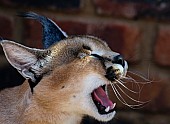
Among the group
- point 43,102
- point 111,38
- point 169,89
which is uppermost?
point 43,102

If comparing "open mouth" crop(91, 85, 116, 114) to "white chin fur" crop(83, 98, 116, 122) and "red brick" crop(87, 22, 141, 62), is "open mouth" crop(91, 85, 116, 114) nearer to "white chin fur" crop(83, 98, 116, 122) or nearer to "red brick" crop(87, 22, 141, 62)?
"white chin fur" crop(83, 98, 116, 122)

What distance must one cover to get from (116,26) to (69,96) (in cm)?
53

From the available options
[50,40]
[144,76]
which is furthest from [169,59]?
[50,40]

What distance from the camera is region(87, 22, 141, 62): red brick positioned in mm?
1535

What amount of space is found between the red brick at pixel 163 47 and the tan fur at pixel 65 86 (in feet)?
1.64

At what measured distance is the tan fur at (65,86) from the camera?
102cm

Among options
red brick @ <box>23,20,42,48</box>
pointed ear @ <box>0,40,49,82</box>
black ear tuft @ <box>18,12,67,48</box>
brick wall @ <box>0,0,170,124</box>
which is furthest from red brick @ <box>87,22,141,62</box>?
pointed ear @ <box>0,40,49,82</box>

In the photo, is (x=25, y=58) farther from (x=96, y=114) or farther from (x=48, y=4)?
(x=48, y=4)

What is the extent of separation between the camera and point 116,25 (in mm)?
1537

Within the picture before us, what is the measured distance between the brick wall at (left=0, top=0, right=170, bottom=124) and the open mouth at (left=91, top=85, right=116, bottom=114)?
1.66 feet

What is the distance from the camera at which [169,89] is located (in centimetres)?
160

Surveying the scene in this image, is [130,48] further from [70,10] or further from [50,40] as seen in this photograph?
[50,40]

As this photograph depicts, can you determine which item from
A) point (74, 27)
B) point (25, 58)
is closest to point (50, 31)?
point (25, 58)

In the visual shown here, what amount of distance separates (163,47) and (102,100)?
56 centimetres
